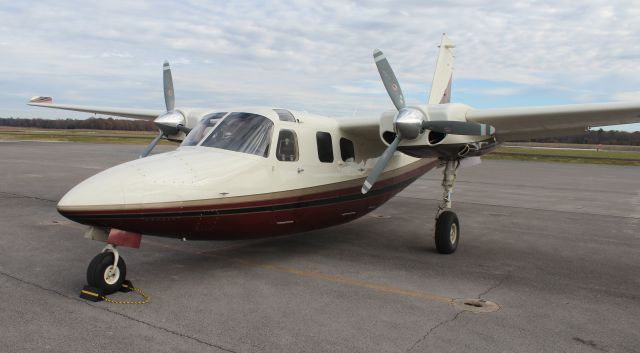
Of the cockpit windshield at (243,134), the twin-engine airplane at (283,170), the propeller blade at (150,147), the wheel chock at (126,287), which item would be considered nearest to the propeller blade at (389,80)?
the twin-engine airplane at (283,170)

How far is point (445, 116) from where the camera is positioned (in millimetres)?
8734

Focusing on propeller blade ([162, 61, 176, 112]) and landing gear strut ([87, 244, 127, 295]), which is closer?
landing gear strut ([87, 244, 127, 295])

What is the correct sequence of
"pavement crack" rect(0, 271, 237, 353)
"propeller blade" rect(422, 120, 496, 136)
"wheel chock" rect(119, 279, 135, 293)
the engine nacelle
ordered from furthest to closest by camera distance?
the engine nacelle → "propeller blade" rect(422, 120, 496, 136) → "wheel chock" rect(119, 279, 135, 293) → "pavement crack" rect(0, 271, 237, 353)

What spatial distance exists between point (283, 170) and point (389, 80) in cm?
308

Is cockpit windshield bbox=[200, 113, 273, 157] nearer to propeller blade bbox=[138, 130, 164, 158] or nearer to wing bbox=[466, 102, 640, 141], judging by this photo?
propeller blade bbox=[138, 130, 164, 158]

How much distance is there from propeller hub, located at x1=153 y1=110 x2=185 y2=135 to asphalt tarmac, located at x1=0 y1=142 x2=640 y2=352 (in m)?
3.06

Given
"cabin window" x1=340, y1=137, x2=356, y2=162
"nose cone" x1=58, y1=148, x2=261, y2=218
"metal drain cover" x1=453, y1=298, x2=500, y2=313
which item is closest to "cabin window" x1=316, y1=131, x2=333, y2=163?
"cabin window" x1=340, y1=137, x2=356, y2=162

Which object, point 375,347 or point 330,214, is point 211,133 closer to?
point 330,214

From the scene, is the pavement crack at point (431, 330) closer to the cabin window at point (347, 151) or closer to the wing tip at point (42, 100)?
the cabin window at point (347, 151)

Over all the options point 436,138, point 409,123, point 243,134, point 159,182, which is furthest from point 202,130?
point 436,138

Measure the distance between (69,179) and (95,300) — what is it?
16.3 m

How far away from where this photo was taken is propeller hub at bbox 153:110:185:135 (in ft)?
39.1

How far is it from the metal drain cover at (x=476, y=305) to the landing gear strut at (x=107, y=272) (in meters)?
4.60

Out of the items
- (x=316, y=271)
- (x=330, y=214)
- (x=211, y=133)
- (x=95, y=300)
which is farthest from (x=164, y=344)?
(x=330, y=214)
